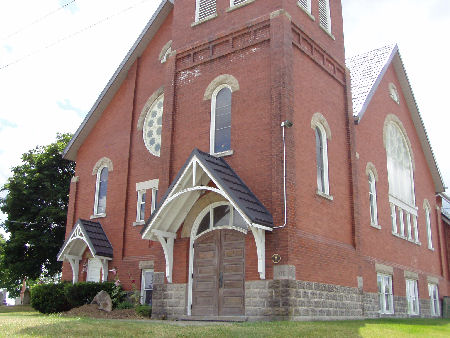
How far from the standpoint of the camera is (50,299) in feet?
64.0

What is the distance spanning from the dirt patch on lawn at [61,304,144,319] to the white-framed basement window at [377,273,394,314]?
33.1ft

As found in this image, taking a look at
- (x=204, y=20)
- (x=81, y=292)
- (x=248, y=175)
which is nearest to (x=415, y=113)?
(x=204, y=20)

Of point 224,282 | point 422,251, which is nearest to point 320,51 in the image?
point 224,282

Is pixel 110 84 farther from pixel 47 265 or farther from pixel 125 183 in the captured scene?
pixel 47 265

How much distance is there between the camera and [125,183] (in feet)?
72.9

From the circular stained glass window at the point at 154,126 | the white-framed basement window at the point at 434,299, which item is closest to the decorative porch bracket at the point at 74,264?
the circular stained glass window at the point at 154,126

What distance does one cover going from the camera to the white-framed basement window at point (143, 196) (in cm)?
2116

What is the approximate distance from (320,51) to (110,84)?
10.4 m

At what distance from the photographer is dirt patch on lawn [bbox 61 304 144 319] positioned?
55.9 ft

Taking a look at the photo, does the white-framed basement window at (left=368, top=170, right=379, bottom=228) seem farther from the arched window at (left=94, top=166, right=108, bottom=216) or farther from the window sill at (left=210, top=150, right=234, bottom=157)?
the arched window at (left=94, top=166, right=108, bottom=216)

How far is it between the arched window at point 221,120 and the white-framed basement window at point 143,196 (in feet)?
16.7

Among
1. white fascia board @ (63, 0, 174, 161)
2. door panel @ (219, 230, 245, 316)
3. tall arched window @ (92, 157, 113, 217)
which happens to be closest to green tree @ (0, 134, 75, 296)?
white fascia board @ (63, 0, 174, 161)

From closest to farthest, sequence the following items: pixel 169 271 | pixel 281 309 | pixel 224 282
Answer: pixel 281 309
pixel 224 282
pixel 169 271

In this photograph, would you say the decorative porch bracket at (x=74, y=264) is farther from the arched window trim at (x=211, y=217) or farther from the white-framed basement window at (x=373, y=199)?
the white-framed basement window at (x=373, y=199)
